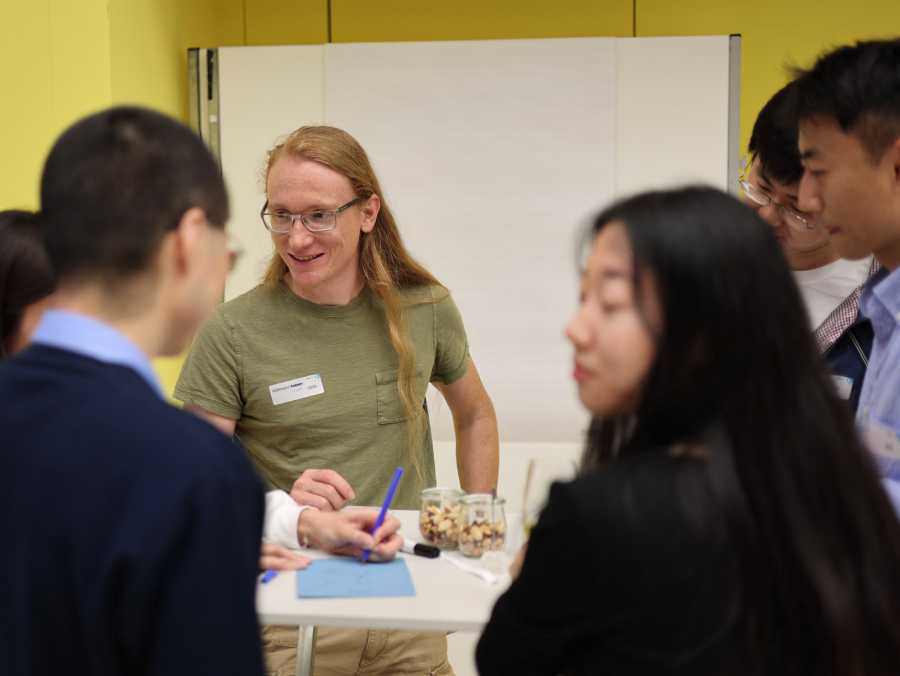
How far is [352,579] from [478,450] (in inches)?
36.4

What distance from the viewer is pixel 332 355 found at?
7.39 feet

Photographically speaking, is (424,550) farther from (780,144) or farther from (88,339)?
(780,144)

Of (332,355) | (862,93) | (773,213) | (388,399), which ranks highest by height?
(862,93)

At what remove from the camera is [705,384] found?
963 mm

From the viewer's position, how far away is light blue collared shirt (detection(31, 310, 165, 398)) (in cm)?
91

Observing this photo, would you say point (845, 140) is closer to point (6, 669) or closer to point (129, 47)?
point (6, 669)

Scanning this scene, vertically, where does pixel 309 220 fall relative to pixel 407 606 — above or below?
above

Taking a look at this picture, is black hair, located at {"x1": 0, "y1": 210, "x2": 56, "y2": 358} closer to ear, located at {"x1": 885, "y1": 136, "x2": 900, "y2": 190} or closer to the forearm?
the forearm

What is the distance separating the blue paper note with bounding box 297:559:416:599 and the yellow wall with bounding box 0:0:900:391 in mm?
2183

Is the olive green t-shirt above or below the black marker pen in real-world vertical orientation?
above

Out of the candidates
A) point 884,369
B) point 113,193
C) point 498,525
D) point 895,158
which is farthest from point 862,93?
Answer: point 113,193

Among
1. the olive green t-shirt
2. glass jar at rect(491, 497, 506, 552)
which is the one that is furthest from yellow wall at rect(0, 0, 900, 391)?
glass jar at rect(491, 497, 506, 552)

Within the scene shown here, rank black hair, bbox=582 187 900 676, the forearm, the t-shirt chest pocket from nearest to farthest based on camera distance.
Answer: black hair, bbox=582 187 900 676 < the t-shirt chest pocket < the forearm

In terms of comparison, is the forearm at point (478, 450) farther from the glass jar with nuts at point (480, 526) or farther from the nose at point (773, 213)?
the nose at point (773, 213)
